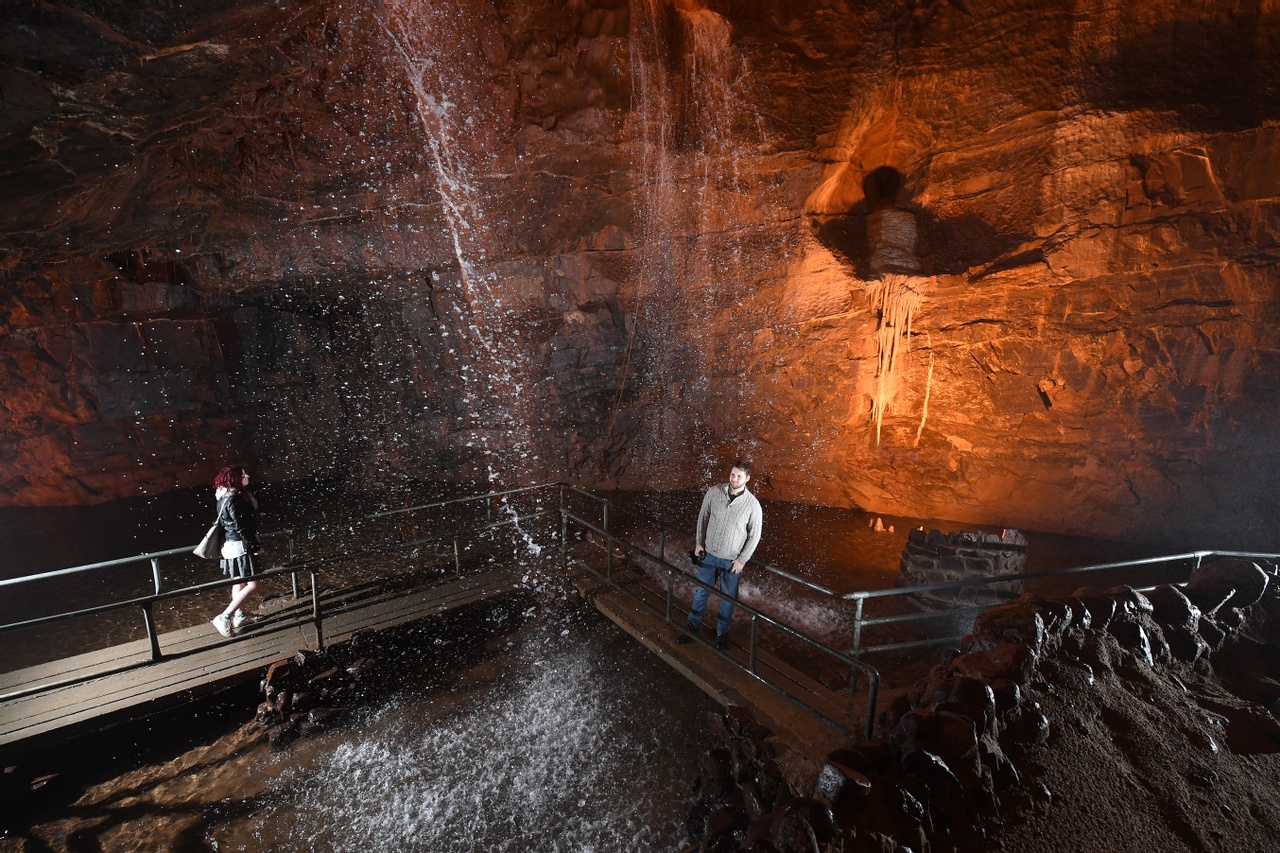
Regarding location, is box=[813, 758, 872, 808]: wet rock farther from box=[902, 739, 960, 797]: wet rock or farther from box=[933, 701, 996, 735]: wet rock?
box=[933, 701, 996, 735]: wet rock

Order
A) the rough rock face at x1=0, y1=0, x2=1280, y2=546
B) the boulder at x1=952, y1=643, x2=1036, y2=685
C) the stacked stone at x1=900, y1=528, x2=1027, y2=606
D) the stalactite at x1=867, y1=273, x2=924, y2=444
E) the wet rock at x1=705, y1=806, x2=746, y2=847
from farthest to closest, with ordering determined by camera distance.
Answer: the stalactite at x1=867, y1=273, x2=924, y2=444
the stacked stone at x1=900, y1=528, x2=1027, y2=606
the rough rock face at x1=0, y1=0, x2=1280, y2=546
the boulder at x1=952, y1=643, x2=1036, y2=685
the wet rock at x1=705, y1=806, x2=746, y2=847

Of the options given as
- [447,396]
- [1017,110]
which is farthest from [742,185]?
[447,396]

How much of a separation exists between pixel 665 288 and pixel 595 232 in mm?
1776

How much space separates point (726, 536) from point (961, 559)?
4761mm

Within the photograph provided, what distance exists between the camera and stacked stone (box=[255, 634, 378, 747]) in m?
4.47

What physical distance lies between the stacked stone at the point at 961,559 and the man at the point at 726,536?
3.87m

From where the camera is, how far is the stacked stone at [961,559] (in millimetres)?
7805

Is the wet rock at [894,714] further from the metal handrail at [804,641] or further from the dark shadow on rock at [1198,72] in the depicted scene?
the dark shadow on rock at [1198,72]

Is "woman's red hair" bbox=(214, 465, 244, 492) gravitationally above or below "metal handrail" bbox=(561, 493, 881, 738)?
above

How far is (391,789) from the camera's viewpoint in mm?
3887

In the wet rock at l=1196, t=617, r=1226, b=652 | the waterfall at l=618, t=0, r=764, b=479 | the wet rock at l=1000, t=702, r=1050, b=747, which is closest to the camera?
the wet rock at l=1000, t=702, r=1050, b=747

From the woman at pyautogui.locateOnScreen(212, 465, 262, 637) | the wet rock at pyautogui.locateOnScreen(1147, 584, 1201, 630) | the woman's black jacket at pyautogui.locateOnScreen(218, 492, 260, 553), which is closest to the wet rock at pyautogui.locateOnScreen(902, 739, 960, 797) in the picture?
the wet rock at pyautogui.locateOnScreen(1147, 584, 1201, 630)

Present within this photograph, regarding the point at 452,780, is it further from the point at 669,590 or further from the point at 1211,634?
the point at 1211,634

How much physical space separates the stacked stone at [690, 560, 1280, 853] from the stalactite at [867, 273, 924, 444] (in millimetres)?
6116
